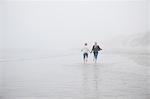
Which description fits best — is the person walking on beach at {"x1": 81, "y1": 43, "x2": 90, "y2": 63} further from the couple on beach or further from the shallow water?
the shallow water

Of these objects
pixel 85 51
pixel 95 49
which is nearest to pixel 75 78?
pixel 85 51

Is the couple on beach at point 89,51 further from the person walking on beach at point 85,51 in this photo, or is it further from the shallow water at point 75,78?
the shallow water at point 75,78

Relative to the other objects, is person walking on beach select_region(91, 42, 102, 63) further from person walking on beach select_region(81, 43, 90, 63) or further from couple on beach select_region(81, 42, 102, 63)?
person walking on beach select_region(81, 43, 90, 63)

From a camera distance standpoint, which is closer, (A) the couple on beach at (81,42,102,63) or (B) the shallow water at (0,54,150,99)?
(B) the shallow water at (0,54,150,99)

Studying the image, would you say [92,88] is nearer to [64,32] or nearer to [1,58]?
[64,32]

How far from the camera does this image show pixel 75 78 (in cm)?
922

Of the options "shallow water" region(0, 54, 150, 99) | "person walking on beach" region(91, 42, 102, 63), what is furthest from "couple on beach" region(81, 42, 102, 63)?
"shallow water" region(0, 54, 150, 99)

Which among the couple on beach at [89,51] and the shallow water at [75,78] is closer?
the shallow water at [75,78]

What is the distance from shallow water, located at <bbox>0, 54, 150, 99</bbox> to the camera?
8.01 meters

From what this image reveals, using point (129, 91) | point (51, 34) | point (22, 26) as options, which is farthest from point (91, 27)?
point (129, 91)

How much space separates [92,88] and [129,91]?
34.9 inches

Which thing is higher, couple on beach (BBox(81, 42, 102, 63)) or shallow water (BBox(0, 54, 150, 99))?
couple on beach (BBox(81, 42, 102, 63))

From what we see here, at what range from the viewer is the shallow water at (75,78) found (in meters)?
8.01

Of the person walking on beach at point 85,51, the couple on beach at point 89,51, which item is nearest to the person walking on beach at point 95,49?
the couple on beach at point 89,51
